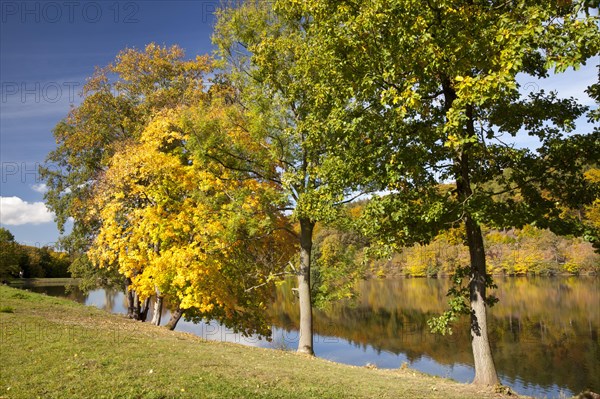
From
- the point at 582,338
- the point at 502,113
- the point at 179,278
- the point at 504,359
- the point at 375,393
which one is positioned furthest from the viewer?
the point at 582,338

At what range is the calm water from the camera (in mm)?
21984

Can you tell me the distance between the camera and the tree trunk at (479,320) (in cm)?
1129

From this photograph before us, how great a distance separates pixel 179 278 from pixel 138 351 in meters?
4.67

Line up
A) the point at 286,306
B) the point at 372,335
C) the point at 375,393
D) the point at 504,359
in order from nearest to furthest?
the point at 375,393
the point at 504,359
the point at 372,335
the point at 286,306

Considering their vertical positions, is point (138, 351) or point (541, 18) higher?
point (541, 18)

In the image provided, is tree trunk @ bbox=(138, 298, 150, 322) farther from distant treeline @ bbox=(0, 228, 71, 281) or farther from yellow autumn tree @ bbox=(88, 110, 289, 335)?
distant treeline @ bbox=(0, 228, 71, 281)

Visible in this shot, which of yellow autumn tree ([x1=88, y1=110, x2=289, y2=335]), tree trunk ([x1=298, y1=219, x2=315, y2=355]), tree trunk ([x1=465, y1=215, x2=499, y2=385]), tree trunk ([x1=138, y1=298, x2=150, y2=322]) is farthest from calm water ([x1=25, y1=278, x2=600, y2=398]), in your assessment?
tree trunk ([x1=465, y1=215, x2=499, y2=385])

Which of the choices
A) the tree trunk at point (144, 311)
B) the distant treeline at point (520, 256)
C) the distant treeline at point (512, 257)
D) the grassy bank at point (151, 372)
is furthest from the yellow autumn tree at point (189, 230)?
the distant treeline at point (520, 256)

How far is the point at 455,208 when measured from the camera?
10531 mm

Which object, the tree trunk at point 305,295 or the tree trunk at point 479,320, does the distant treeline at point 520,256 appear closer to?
the tree trunk at point 305,295

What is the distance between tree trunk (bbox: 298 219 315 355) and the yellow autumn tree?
1.35 m

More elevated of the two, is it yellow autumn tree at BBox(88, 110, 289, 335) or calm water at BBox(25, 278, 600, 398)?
yellow autumn tree at BBox(88, 110, 289, 335)

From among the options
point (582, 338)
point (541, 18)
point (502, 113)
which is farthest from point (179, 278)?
point (582, 338)

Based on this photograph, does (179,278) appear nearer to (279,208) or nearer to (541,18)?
(279,208)
